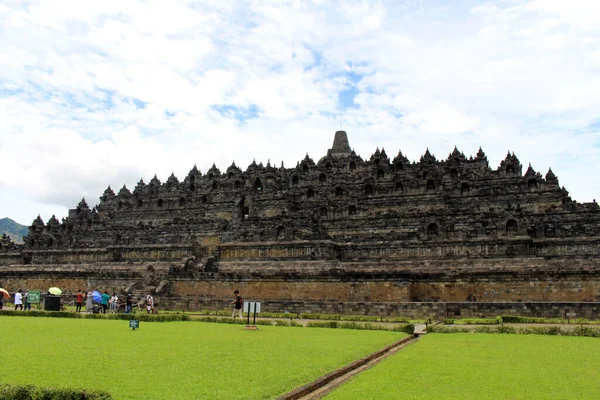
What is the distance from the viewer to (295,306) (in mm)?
28906

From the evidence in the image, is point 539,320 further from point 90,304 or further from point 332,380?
point 90,304

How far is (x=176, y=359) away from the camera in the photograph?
11461mm

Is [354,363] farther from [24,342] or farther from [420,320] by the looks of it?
[420,320]

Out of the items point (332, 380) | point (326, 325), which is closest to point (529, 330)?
point (326, 325)

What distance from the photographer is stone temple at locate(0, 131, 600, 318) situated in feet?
97.5

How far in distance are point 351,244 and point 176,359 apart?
27.7 metres

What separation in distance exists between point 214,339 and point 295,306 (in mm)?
13277

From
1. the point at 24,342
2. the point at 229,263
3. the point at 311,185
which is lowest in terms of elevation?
the point at 24,342

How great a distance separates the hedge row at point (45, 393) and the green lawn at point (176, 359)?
0.56 metres

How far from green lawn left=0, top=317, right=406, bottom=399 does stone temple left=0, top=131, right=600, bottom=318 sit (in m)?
12.4

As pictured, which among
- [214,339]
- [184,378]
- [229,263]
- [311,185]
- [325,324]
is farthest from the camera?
[311,185]

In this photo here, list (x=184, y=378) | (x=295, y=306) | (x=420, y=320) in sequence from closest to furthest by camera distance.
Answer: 1. (x=184, y=378)
2. (x=420, y=320)
3. (x=295, y=306)

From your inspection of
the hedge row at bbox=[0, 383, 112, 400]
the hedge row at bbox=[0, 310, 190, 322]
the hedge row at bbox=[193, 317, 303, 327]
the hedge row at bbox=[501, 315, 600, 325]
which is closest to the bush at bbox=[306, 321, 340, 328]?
the hedge row at bbox=[193, 317, 303, 327]

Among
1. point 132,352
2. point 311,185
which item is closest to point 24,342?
point 132,352
